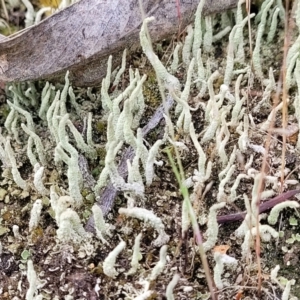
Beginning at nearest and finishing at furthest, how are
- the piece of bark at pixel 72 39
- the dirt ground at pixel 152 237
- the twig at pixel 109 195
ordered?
the dirt ground at pixel 152 237 → the twig at pixel 109 195 → the piece of bark at pixel 72 39

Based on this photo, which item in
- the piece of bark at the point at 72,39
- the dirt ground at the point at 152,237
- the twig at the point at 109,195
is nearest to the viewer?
the dirt ground at the point at 152,237

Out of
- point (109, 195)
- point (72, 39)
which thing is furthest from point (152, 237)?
point (72, 39)

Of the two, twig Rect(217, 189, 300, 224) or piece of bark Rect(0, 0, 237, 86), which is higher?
piece of bark Rect(0, 0, 237, 86)

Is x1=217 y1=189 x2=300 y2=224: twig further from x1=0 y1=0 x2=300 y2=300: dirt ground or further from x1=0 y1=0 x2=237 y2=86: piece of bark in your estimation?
x1=0 y1=0 x2=237 y2=86: piece of bark

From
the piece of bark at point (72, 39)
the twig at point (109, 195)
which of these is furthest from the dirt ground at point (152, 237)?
the piece of bark at point (72, 39)

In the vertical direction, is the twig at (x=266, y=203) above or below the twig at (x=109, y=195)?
below

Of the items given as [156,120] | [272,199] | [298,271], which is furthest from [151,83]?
[298,271]

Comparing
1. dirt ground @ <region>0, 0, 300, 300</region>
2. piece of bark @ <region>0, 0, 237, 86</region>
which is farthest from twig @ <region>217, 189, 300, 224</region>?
piece of bark @ <region>0, 0, 237, 86</region>

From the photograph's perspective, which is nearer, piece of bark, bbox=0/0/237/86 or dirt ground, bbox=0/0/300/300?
dirt ground, bbox=0/0/300/300

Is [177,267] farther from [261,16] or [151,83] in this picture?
[261,16]

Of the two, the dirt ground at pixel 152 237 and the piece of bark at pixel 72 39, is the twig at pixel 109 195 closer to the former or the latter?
the dirt ground at pixel 152 237
